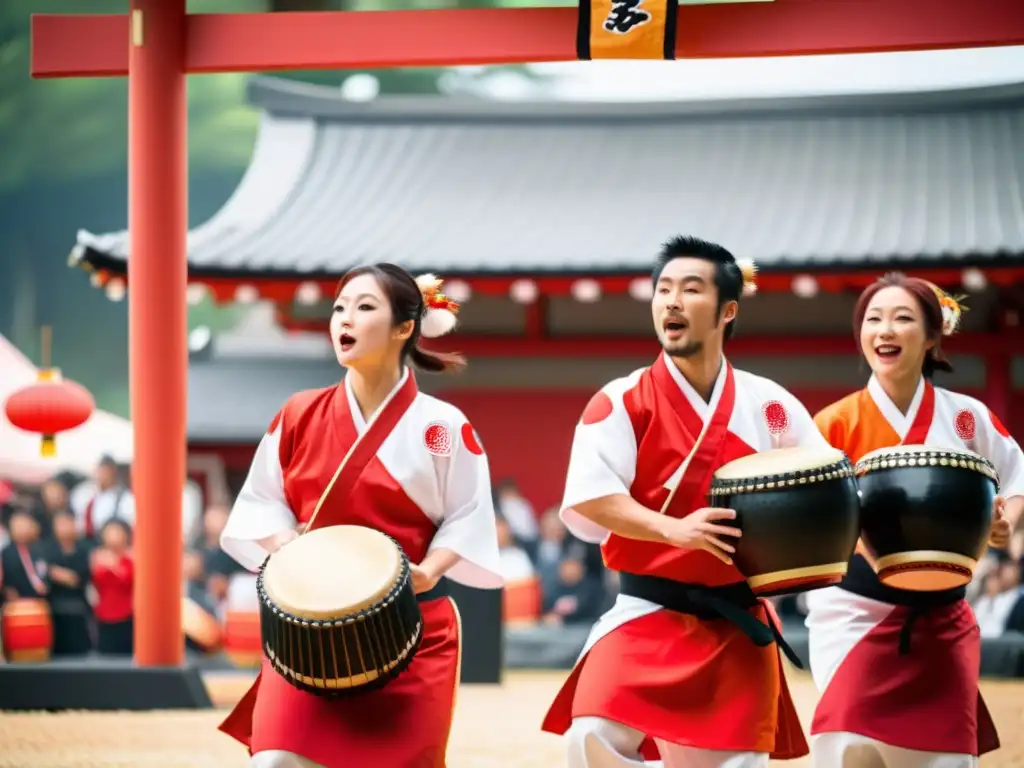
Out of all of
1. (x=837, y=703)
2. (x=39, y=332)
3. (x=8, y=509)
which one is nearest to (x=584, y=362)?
(x=8, y=509)

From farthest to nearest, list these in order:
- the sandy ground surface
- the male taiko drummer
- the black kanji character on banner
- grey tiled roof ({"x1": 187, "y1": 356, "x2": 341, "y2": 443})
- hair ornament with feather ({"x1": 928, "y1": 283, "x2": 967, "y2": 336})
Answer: grey tiled roof ({"x1": 187, "y1": 356, "x2": 341, "y2": 443}) < the black kanji character on banner < the sandy ground surface < hair ornament with feather ({"x1": 928, "y1": 283, "x2": 967, "y2": 336}) < the male taiko drummer

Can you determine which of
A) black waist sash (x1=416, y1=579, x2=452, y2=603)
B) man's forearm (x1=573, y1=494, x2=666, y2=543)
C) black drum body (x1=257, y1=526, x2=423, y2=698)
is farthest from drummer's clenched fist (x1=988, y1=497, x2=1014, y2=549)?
black drum body (x1=257, y1=526, x2=423, y2=698)

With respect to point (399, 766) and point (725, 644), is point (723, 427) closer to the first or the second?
point (725, 644)

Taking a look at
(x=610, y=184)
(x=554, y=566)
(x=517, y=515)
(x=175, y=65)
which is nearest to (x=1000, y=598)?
(x=554, y=566)

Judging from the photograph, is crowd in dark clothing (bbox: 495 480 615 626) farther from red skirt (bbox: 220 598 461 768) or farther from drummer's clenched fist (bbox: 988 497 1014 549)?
red skirt (bbox: 220 598 461 768)

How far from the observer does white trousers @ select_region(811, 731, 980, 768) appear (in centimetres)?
421

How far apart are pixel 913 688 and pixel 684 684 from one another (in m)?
0.94

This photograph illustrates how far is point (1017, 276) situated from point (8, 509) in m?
A: 8.04

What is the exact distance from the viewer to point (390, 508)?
379 cm

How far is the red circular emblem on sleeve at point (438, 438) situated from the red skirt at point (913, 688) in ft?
4.64

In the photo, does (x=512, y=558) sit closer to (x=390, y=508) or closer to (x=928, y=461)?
(x=928, y=461)

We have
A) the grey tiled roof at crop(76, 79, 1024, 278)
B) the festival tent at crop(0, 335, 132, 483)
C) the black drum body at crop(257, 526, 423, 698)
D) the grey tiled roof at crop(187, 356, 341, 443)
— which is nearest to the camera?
the black drum body at crop(257, 526, 423, 698)

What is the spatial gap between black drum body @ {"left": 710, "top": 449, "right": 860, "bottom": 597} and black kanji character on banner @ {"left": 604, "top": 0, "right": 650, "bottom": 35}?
4.06 meters

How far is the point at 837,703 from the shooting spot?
4.31 m
